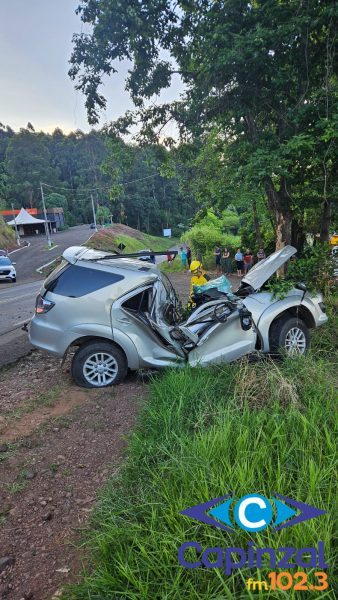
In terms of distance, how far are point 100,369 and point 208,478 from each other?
285cm

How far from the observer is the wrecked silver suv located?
468cm

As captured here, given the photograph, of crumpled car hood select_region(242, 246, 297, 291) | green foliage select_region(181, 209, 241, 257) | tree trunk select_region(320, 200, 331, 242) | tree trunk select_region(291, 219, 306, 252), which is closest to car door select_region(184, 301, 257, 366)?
crumpled car hood select_region(242, 246, 297, 291)

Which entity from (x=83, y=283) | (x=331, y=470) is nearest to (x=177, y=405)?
(x=331, y=470)

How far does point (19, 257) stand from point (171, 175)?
103ft

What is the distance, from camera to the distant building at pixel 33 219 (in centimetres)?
5666

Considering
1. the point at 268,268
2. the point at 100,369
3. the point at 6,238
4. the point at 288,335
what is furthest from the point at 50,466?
the point at 6,238

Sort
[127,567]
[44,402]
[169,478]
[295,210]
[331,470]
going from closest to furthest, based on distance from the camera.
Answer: [127,567] → [331,470] → [169,478] → [44,402] → [295,210]

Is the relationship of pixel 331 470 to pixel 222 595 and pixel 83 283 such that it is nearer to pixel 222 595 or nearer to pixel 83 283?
pixel 222 595

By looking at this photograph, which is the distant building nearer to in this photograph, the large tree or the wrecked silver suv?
the large tree

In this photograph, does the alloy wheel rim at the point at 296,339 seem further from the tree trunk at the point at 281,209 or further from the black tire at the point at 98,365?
the tree trunk at the point at 281,209

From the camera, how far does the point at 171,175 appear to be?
380 inches

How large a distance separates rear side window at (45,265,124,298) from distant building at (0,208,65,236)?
54653mm

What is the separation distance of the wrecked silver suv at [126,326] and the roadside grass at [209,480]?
3.42ft

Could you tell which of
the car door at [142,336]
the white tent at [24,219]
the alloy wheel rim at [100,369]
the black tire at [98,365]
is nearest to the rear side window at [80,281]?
the car door at [142,336]
